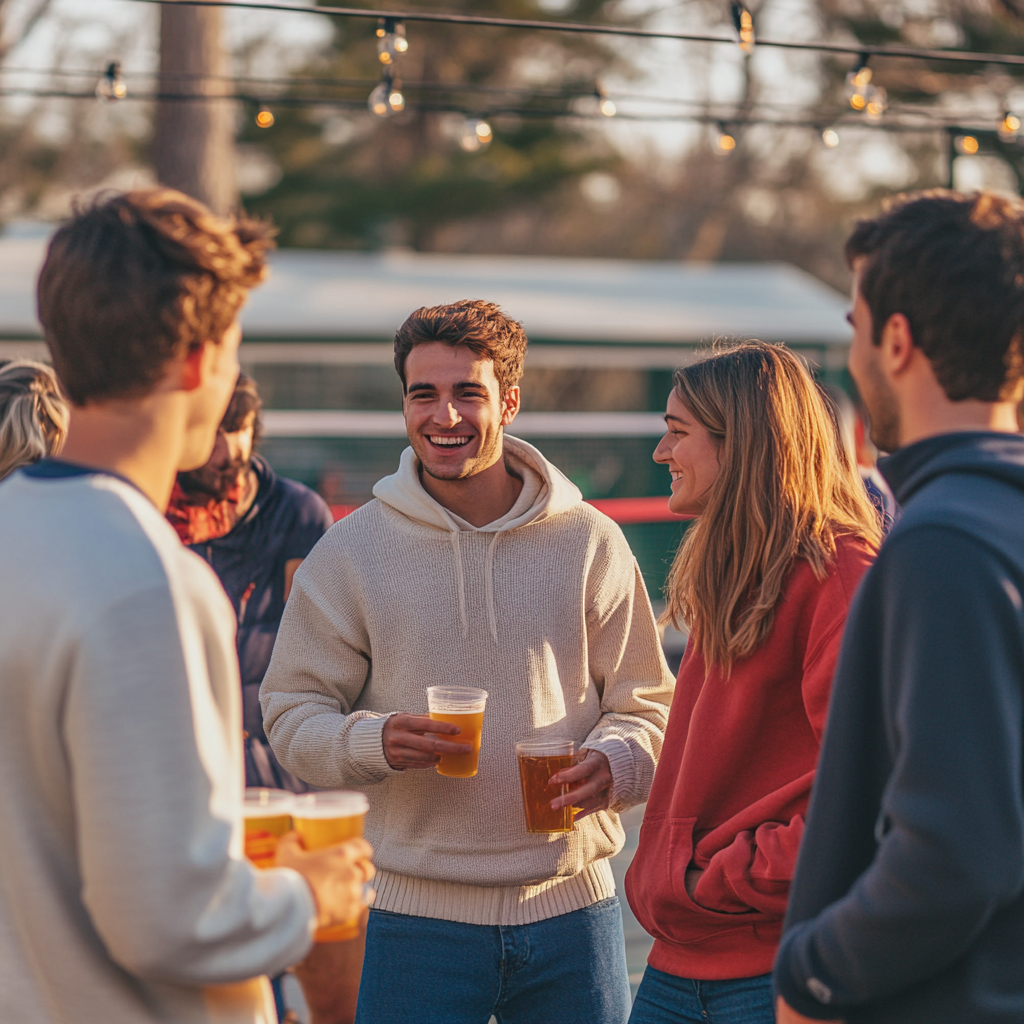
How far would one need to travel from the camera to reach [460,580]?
2820mm

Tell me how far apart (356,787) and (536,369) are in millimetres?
10382

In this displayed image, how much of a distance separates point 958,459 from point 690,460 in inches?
41.2

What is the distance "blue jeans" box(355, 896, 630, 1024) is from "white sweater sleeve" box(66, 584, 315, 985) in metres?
1.26

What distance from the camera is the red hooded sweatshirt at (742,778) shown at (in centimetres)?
229

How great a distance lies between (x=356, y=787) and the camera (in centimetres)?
272

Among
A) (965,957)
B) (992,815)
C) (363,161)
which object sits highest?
(363,161)

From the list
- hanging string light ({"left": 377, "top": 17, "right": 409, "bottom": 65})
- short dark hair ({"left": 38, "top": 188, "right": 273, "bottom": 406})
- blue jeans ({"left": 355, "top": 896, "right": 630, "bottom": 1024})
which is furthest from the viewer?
hanging string light ({"left": 377, "top": 17, "right": 409, "bottom": 65})

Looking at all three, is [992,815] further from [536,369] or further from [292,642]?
[536,369]

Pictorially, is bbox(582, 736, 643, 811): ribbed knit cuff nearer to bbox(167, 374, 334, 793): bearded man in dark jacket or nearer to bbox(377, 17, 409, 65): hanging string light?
bbox(167, 374, 334, 793): bearded man in dark jacket

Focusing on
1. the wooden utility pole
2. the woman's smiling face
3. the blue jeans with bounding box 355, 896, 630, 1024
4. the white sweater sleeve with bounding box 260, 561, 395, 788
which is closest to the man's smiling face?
the white sweater sleeve with bounding box 260, 561, 395, 788

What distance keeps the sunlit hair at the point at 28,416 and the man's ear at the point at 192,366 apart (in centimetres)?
152

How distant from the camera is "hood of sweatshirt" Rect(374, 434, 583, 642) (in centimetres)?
282

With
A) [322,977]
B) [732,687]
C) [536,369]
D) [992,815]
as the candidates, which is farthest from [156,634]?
[536,369]

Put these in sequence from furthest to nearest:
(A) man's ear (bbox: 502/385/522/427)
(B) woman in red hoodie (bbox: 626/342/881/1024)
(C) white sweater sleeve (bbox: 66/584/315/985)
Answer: (A) man's ear (bbox: 502/385/522/427) → (B) woman in red hoodie (bbox: 626/342/881/1024) → (C) white sweater sleeve (bbox: 66/584/315/985)
